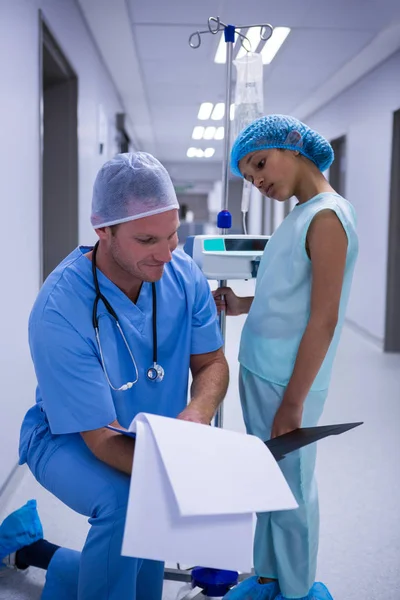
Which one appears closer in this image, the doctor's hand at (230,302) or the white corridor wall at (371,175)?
the doctor's hand at (230,302)

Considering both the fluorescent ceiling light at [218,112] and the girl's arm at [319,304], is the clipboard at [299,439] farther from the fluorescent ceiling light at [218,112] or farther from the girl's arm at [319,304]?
the fluorescent ceiling light at [218,112]

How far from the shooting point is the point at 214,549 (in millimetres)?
836

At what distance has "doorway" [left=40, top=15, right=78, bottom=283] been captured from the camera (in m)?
3.24

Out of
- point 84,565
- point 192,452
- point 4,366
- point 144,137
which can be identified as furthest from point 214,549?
point 144,137

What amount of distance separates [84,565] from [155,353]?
456mm

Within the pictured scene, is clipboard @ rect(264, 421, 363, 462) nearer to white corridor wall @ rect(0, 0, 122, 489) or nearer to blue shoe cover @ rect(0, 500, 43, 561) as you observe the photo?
blue shoe cover @ rect(0, 500, 43, 561)

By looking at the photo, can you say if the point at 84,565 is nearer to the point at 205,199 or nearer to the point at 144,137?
the point at 144,137

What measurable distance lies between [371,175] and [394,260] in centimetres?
86

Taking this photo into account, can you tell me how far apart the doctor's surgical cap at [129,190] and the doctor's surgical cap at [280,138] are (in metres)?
0.25

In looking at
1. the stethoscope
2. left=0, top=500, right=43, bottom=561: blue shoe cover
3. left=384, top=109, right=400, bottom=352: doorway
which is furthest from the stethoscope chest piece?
left=384, top=109, right=400, bottom=352: doorway

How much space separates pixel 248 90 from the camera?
66.5 inches

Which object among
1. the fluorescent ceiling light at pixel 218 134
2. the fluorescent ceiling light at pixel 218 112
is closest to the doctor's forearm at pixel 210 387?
the fluorescent ceiling light at pixel 218 112

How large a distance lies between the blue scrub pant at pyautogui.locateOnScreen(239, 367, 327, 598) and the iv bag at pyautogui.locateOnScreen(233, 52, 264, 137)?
78 cm

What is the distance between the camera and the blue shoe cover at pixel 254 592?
→ 1.44 m
